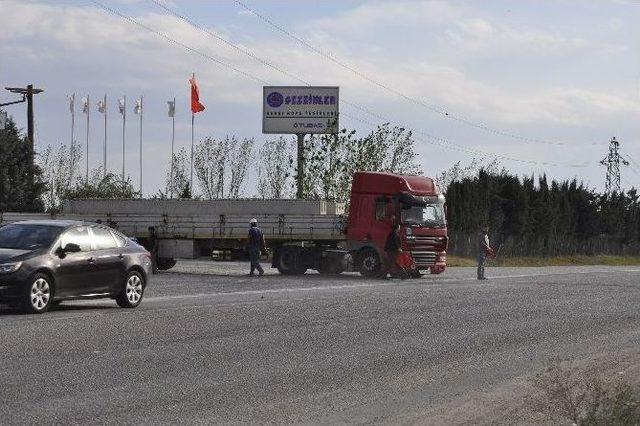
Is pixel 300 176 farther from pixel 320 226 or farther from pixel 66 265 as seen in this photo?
pixel 66 265

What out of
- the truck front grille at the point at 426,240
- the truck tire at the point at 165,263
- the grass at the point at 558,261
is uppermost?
the truck front grille at the point at 426,240

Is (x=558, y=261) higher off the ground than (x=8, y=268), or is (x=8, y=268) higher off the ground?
(x=8, y=268)

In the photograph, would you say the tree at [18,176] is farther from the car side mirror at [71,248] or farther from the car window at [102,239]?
the car side mirror at [71,248]

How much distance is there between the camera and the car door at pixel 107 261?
20.3 m

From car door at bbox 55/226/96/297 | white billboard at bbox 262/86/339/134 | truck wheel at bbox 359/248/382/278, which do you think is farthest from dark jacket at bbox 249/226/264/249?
white billboard at bbox 262/86/339/134

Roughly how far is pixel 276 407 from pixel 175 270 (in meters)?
31.8

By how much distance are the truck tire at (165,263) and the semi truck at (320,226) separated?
0.14ft

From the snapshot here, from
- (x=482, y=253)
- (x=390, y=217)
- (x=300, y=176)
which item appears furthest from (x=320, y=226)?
(x=300, y=176)

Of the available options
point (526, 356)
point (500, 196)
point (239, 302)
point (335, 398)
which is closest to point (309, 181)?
point (500, 196)

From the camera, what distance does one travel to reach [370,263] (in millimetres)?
37562

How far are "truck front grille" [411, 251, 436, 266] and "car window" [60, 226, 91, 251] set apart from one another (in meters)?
18.4

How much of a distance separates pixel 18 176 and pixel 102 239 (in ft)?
137

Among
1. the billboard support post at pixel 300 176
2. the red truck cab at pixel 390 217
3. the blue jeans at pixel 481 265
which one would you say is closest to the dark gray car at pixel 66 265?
the red truck cab at pixel 390 217

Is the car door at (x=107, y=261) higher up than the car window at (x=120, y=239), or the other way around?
the car window at (x=120, y=239)
